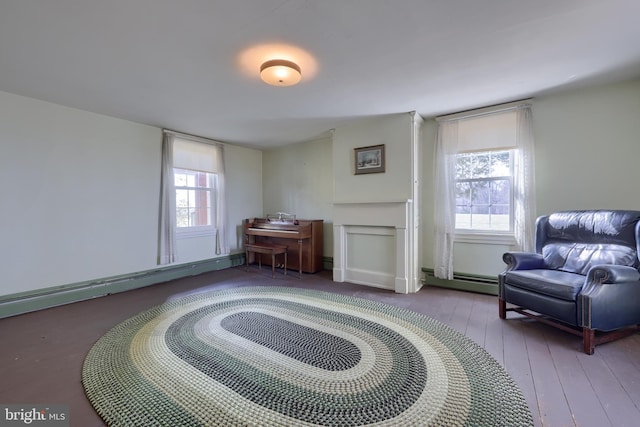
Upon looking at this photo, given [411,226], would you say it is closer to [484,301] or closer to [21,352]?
[484,301]

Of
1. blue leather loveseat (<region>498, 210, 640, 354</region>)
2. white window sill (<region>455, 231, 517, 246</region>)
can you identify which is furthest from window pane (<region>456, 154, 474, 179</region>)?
blue leather loveseat (<region>498, 210, 640, 354</region>)

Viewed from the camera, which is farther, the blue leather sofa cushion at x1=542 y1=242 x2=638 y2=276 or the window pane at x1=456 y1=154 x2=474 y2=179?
the window pane at x1=456 y1=154 x2=474 y2=179

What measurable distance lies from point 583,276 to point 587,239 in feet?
1.57

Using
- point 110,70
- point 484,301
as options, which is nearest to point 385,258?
point 484,301

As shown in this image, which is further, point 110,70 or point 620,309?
point 110,70

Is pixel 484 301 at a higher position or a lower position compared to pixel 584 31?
lower

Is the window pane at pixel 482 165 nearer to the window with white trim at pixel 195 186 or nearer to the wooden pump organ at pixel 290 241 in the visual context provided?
the wooden pump organ at pixel 290 241

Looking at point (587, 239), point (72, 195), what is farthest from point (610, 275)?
point (72, 195)

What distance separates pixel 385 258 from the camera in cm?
370

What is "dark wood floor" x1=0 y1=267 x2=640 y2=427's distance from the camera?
4.73 ft

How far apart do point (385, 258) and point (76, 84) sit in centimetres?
404

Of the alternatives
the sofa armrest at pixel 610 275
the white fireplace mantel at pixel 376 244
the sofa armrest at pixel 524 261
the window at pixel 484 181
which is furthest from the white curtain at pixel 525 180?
the white fireplace mantel at pixel 376 244

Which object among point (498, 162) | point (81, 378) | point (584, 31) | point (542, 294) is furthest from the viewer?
point (498, 162)

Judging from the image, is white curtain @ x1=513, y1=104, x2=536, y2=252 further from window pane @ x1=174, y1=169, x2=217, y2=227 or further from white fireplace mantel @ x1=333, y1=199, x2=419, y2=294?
window pane @ x1=174, y1=169, x2=217, y2=227
